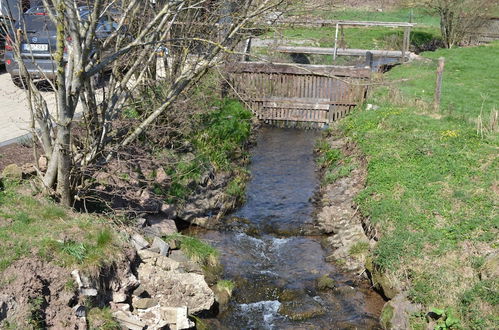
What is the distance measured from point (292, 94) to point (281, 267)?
30.1 ft

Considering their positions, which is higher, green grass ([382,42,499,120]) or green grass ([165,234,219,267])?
green grass ([382,42,499,120])

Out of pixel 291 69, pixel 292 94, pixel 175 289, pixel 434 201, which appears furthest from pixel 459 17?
pixel 175 289

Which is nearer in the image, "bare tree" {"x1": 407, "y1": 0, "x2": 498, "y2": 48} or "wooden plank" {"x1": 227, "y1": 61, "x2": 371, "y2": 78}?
→ "wooden plank" {"x1": 227, "y1": 61, "x2": 371, "y2": 78}

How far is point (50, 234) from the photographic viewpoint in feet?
26.9

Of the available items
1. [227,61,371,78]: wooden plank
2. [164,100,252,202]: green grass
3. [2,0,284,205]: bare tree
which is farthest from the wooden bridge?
[2,0,284,205]: bare tree

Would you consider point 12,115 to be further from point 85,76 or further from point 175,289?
point 175,289

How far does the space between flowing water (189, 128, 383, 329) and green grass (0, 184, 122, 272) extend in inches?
82.2

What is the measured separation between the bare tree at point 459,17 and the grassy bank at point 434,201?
42.1ft

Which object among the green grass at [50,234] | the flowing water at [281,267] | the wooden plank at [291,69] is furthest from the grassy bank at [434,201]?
the green grass at [50,234]

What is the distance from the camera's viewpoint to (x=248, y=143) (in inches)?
647

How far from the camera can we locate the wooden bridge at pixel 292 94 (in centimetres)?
1825

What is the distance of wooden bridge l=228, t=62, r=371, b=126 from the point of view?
1825cm

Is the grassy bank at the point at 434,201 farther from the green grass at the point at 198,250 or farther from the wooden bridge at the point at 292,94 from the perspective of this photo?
the green grass at the point at 198,250

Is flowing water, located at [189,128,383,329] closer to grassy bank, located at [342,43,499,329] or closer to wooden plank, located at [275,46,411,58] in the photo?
grassy bank, located at [342,43,499,329]
